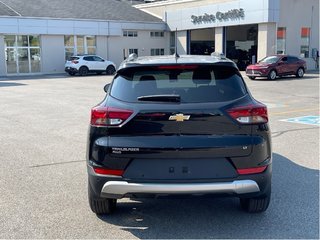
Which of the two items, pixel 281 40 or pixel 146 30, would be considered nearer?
pixel 281 40

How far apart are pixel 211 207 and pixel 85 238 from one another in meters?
1.57

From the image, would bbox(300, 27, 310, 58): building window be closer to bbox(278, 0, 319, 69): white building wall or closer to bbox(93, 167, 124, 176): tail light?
bbox(278, 0, 319, 69): white building wall

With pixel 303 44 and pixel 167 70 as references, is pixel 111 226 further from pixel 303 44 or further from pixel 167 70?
pixel 303 44

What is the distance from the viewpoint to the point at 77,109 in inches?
533

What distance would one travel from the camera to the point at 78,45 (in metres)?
37.0

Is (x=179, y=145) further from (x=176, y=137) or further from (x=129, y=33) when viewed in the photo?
(x=129, y=33)

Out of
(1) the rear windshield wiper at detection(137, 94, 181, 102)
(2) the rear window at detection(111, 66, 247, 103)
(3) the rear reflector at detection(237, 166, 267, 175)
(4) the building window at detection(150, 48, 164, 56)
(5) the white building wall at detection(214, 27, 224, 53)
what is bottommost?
(3) the rear reflector at detection(237, 166, 267, 175)

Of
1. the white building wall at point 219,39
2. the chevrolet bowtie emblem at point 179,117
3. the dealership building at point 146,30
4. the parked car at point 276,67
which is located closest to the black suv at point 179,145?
the chevrolet bowtie emblem at point 179,117

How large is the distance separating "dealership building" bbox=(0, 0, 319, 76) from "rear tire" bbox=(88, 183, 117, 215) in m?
26.4

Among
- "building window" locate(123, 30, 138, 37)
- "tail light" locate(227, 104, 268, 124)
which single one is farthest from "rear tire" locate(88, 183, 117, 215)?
"building window" locate(123, 30, 138, 37)

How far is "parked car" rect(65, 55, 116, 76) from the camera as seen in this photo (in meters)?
32.6

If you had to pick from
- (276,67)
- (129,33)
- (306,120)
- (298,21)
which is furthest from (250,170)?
(129,33)

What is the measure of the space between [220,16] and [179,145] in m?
32.3

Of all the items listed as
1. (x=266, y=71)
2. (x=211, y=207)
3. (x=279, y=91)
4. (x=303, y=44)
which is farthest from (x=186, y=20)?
(x=211, y=207)
